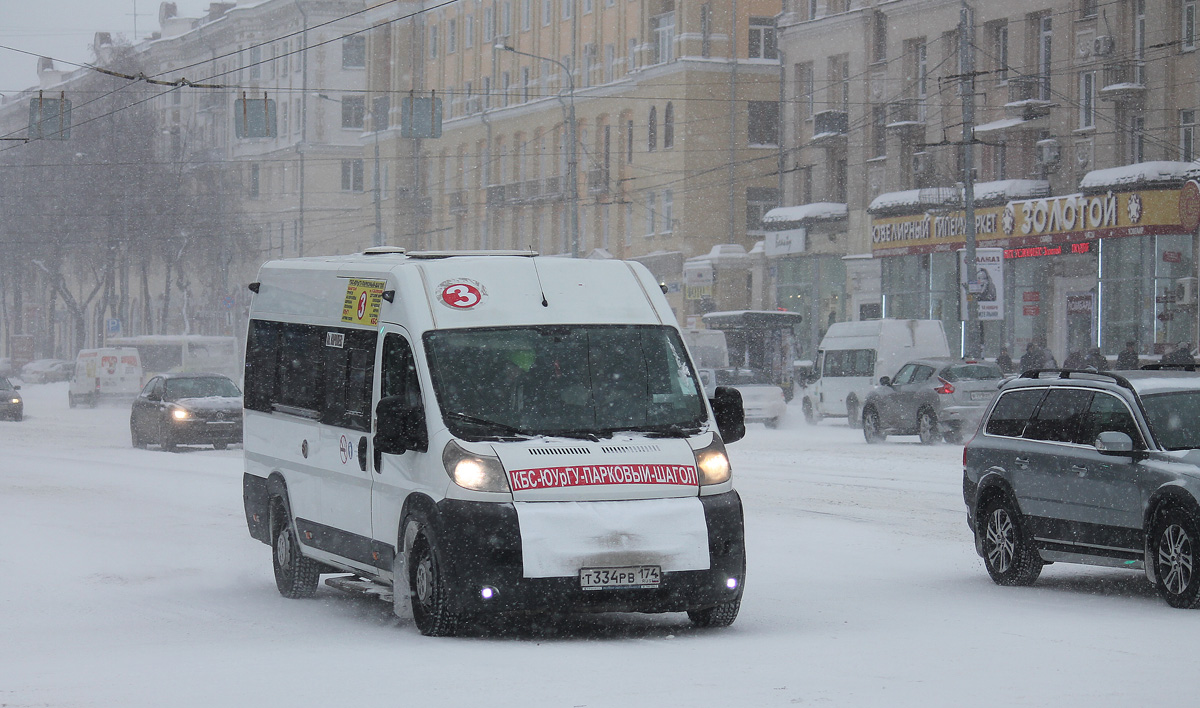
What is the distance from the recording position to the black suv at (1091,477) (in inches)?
421

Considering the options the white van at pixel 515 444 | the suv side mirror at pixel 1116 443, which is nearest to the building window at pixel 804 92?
the suv side mirror at pixel 1116 443

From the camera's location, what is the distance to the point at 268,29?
328 ft

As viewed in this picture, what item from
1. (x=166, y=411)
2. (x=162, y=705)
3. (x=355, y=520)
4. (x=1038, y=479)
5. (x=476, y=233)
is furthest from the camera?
(x=476, y=233)

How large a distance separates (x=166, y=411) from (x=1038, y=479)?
21.0 meters

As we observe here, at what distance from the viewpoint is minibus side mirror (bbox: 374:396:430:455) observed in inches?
380

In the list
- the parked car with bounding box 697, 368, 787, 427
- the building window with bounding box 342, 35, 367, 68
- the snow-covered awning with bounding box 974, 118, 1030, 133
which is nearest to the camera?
the parked car with bounding box 697, 368, 787, 427

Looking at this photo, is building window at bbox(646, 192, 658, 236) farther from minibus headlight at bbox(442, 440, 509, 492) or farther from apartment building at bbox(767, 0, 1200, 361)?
minibus headlight at bbox(442, 440, 509, 492)

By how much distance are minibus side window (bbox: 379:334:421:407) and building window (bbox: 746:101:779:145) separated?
56281 millimetres

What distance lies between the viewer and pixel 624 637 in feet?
31.9

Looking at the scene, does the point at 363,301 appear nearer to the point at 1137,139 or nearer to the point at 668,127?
the point at 1137,139

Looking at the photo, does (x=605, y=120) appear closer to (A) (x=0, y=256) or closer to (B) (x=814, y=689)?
(A) (x=0, y=256)

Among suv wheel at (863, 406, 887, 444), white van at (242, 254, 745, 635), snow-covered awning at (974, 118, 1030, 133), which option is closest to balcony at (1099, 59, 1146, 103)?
snow-covered awning at (974, 118, 1030, 133)

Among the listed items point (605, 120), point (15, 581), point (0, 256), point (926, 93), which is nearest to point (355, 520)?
point (15, 581)

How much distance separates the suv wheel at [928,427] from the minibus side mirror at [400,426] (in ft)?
67.7
